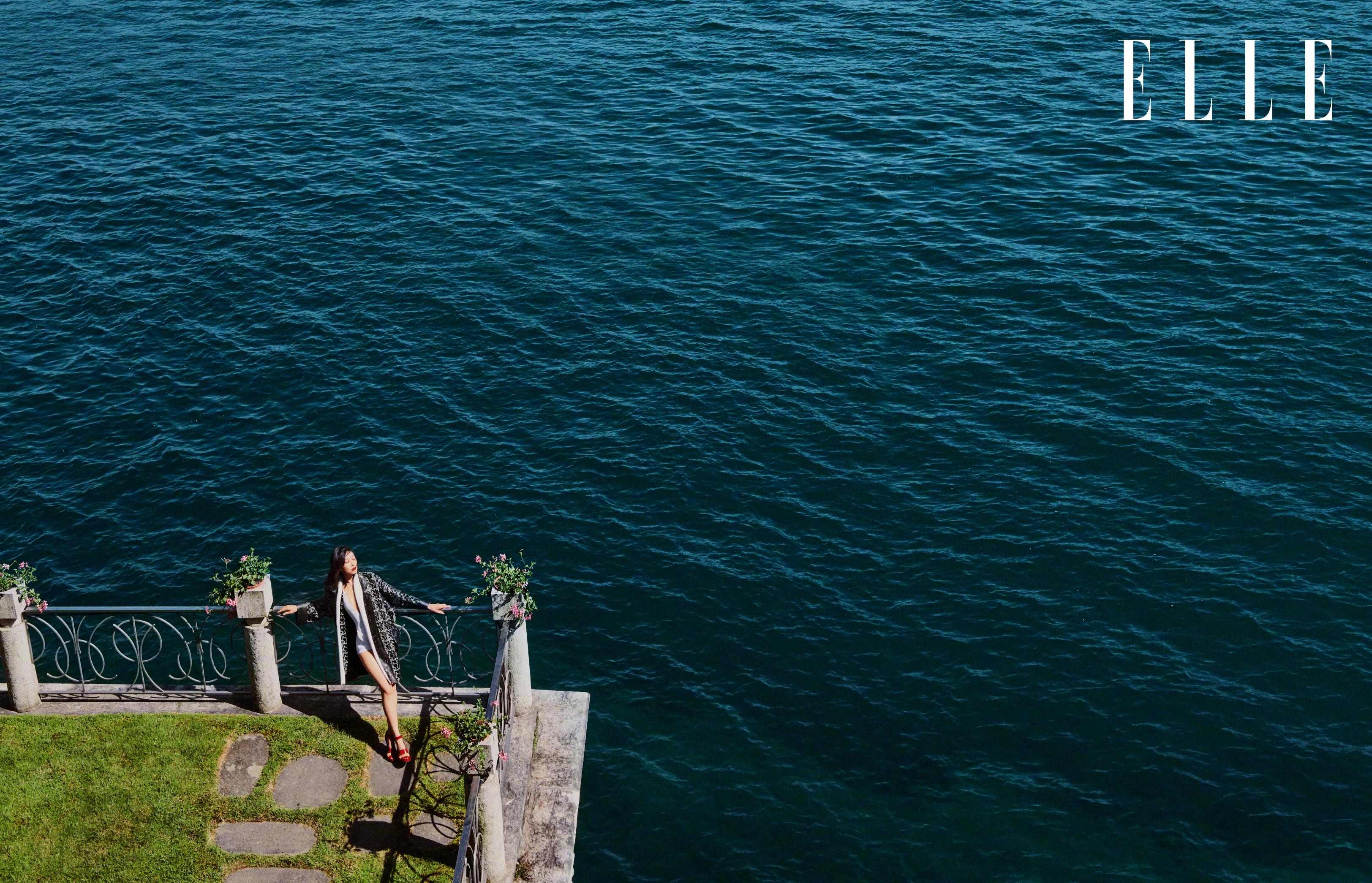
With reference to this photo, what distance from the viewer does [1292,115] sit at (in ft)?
200

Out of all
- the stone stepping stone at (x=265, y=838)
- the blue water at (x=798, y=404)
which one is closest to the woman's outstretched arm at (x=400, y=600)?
the stone stepping stone at (x=265, y=838)

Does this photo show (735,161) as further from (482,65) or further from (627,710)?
(627,710)

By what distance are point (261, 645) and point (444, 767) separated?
3956 millimetres

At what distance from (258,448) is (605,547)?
459 inches

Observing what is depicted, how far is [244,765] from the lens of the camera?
928 inches

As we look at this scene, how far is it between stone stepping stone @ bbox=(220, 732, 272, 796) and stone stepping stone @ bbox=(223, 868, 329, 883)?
1.62 m

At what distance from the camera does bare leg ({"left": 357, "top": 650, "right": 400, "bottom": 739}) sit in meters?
23.0

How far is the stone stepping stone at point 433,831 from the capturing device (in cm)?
2228

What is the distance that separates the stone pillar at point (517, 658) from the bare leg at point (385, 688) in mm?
2076

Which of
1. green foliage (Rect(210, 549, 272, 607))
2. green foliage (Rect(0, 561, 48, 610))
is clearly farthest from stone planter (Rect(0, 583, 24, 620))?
green foliage (Rect(210, 549, 272, 607))

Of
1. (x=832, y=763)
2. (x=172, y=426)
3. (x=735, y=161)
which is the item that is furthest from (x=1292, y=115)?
(x=172, y=426)

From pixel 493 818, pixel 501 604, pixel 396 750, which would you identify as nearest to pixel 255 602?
pixel 396 750

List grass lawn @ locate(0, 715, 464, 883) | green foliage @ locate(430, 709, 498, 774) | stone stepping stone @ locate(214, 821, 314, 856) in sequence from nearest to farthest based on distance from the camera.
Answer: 1. green foliage @ locate(430, 709, 498, 774)
2. grass lawn @ locate(0, 715, 464, 883)
3. stone stepping stone @ locate(214, 821, 314, 856)

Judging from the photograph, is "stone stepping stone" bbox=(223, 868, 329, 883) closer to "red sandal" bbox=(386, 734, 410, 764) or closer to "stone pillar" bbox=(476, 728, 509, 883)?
"red sandal" bbox=(386, 734, 410, 764)
